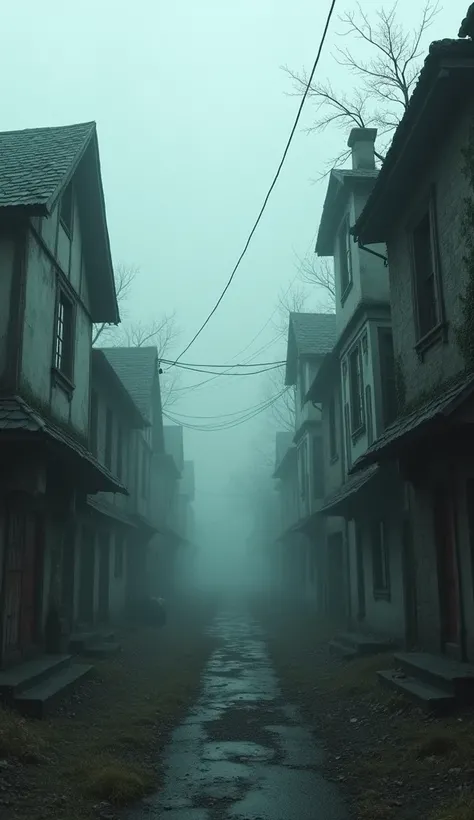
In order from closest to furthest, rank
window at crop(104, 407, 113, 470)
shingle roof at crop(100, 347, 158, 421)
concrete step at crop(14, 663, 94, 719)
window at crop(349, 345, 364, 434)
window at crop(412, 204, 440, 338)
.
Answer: concrete step at crop(14, 663, 94, 719), window at crop(412, 204, 440, 338), window at crop(349, 345, 364, 434), window at crop(104, 407, 113, 470), shingle roof at crop(100, 347, 158, 421)

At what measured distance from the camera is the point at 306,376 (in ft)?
90.5

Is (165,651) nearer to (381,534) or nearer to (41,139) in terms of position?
(381,534)

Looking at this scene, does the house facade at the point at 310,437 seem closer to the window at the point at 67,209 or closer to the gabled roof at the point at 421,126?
the window at the point at 67,209

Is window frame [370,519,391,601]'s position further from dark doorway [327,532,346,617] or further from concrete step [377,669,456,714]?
dark doorway [327,532,346,617]

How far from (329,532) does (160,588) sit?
16.3 m

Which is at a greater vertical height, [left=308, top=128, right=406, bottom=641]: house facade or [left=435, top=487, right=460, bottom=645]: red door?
[left=308, top=128, right=406, bottom=641]: house facade

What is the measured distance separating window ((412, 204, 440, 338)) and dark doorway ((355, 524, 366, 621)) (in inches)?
275

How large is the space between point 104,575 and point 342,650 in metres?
7.99

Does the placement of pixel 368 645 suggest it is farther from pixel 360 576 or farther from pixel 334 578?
pixel 334 578

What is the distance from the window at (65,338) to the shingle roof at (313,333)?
14.5 m

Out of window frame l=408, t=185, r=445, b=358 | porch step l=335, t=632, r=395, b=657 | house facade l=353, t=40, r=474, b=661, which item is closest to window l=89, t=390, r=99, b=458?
porch step l=335, t=632, r=395, b=657

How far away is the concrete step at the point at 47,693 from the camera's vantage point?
8453 millimetres

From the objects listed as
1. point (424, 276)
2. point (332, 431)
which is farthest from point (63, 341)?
point (332, 431)

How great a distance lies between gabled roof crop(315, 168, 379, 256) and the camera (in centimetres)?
A: 1695
